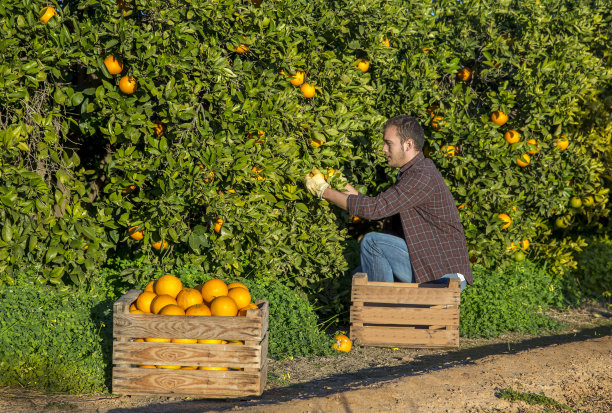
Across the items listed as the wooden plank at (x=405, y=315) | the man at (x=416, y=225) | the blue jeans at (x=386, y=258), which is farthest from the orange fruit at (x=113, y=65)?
the wooden plank at (x=405, y=315)

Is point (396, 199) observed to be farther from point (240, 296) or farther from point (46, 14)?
point (46, 14)

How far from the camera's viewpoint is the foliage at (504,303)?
5086 millimetres

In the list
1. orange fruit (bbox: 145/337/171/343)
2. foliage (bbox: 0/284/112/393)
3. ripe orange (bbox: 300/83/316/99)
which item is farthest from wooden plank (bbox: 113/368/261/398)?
ripe orange (bbox: 300/83/316/99)

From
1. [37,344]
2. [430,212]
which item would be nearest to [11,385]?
[37,344]

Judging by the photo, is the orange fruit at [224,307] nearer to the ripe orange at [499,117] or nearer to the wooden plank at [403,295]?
the wooden plank at [403,295]

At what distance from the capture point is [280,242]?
Result: 13.5 feet

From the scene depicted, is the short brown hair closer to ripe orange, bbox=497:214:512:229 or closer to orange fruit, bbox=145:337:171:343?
ripe orange, bbox=497:214:512:229

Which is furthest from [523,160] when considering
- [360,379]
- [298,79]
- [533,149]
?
[360,379]

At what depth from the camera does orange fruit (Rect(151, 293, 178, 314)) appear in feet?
11.0

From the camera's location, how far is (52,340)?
368 cm

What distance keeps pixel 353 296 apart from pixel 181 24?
209 centimetres

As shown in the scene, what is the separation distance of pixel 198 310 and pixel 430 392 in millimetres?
1255

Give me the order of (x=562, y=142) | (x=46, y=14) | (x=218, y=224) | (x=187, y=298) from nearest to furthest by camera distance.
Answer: (x=187, y=298), (x=46, y=14), (x=218, y=224), (x=562, y=142)

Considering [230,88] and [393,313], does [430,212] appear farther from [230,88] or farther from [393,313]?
[230,88]
